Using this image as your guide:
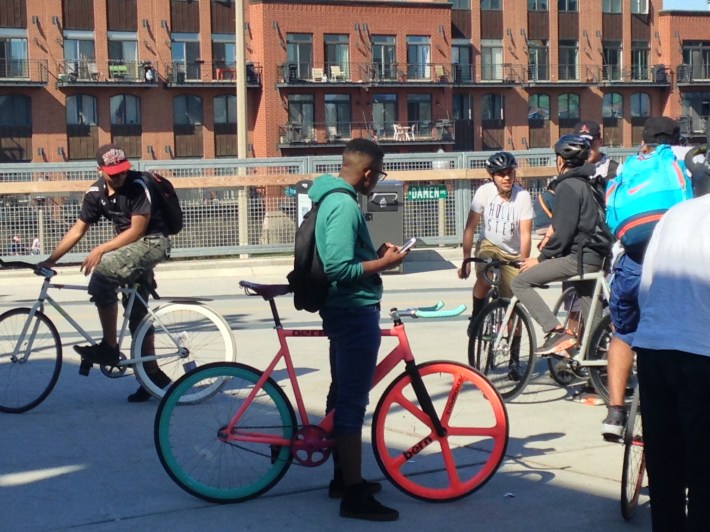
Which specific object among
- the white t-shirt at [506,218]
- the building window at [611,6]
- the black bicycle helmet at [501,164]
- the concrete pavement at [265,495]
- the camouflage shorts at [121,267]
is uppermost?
the building window at [611,6]

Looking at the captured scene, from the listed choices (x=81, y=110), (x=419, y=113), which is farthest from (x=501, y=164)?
(x=419, y=113)

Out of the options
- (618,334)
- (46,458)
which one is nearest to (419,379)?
(618,334)

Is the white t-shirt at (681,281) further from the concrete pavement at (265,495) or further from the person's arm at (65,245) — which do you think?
the person's arm at (65,245)

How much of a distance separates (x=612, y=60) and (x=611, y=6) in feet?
11.6

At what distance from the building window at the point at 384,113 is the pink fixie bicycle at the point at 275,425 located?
61106 millimetres

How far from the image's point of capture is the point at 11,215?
17.8 m

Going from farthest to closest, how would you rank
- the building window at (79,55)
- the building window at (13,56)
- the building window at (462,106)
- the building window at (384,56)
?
the building window at (462,106) → the building window at (384,56) → the building window at (79,55) → the building window at (13,56)

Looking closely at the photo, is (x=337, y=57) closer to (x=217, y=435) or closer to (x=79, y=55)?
(x=79, y=55)

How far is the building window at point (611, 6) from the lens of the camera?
73812 millimetres

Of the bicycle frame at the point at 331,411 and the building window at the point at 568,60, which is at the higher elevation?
the building window at the point at 568,60

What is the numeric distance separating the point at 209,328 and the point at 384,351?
8.49ft

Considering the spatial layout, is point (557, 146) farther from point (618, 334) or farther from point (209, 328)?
point (209, 328)

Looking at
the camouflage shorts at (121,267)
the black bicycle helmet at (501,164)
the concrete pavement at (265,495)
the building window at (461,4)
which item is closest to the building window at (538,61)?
the building window at (461,4)

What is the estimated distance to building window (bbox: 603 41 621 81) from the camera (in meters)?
73.5
